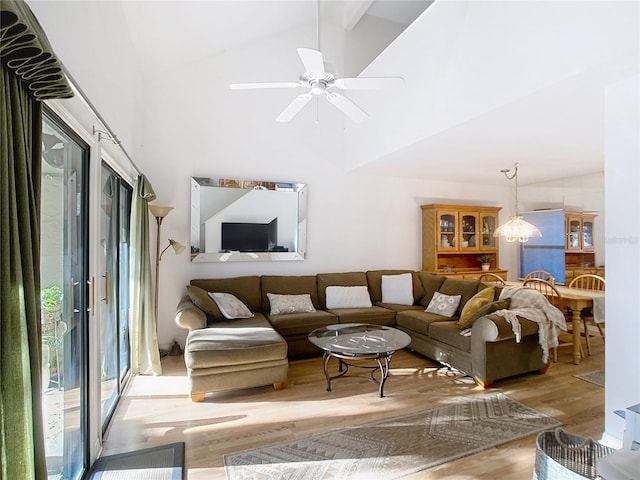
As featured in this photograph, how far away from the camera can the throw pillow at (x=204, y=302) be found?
3.71 meters

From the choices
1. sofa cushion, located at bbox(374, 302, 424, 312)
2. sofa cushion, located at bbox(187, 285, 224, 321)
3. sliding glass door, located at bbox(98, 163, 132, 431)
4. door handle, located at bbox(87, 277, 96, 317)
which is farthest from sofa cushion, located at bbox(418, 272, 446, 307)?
door handle, located at bbox(87, 277, 96, 317)

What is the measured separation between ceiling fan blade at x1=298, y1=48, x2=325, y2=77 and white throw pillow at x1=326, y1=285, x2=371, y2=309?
2.86 metres

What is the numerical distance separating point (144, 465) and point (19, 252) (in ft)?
5.78

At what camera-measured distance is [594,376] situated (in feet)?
11.3

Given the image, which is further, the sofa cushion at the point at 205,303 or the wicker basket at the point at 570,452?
the sofa cushion at the point at 205,303

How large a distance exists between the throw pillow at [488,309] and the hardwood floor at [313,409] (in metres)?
0.54

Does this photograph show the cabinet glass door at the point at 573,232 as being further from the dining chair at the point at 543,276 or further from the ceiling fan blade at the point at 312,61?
the ceiling fan blade at the point at 312,61

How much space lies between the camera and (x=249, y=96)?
461 cm

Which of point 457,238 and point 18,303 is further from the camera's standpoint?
point 457,238

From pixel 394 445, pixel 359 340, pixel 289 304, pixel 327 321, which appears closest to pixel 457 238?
pixel 327 321

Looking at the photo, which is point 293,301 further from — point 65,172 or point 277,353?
point 65,172

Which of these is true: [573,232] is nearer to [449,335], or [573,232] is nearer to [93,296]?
[449,335]

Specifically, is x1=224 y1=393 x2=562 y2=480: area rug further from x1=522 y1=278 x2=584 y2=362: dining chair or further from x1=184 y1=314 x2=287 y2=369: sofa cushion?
x1=522 y1=278 x2=584 y2=362: dining chair

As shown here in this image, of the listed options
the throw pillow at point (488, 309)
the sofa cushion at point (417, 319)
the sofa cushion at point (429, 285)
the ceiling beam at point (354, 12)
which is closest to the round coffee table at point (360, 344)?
the sofa cushion at point (417, 319)
